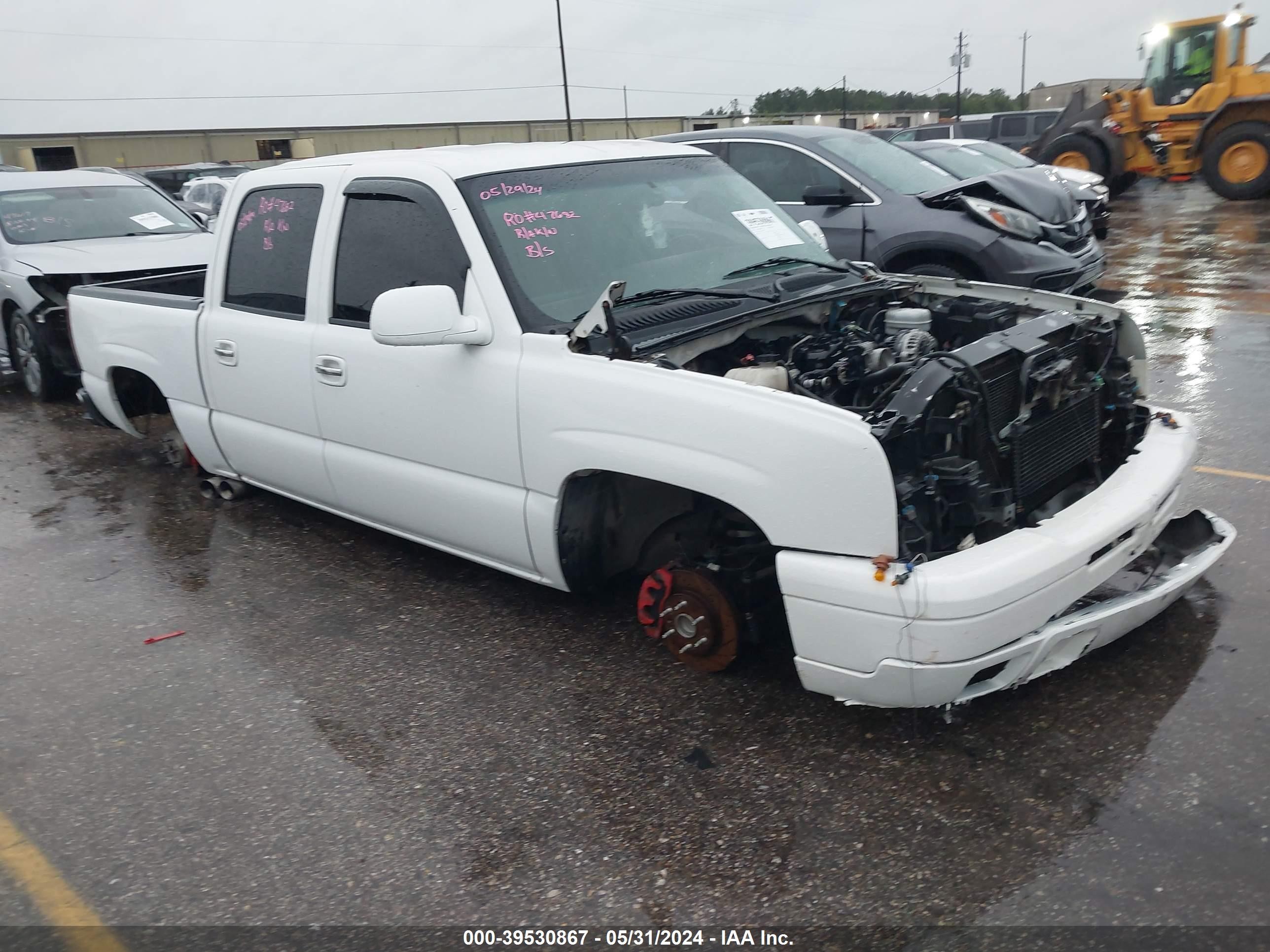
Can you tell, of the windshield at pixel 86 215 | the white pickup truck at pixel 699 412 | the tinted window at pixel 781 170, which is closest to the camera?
the white pickup truck at pixel 699 412

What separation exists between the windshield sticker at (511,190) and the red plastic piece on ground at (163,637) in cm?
218

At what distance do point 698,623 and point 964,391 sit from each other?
3.84 ft

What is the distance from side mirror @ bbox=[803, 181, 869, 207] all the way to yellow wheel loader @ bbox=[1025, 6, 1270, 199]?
1269cm

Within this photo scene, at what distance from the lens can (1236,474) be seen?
5.15m

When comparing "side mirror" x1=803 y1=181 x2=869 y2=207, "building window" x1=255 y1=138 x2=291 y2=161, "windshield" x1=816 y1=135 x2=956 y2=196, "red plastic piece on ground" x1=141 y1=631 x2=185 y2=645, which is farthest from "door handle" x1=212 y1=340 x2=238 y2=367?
"building window" x1=255 y1=138 x2=291 y2=161

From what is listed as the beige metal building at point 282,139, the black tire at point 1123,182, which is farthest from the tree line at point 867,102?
the black tire at point 1123,182

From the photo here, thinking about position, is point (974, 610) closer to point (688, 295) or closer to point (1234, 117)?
point (688, 295)

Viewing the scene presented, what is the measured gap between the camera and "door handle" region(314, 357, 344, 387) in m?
4.31

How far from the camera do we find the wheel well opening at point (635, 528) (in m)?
3.49

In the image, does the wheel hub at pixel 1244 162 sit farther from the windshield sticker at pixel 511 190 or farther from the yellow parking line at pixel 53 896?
the yellow parking line at pixel 53 896

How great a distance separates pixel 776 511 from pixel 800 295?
1.31 m

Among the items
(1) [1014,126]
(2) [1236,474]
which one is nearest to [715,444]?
(2) [1236,474]

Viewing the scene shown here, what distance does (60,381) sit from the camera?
8.78 metres

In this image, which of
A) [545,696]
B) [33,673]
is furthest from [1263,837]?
[33,673]
